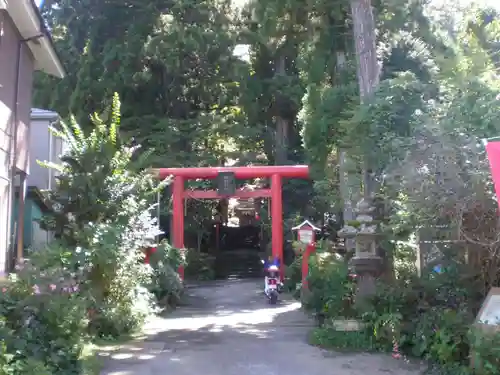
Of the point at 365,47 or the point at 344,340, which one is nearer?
the point at 344,340

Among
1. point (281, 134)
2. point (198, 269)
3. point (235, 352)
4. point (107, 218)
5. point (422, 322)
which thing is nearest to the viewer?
point (422, 322)

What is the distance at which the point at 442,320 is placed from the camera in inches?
311

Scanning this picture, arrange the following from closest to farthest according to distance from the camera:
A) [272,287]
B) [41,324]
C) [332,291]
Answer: [41,324]
[332,291]
[272,287]

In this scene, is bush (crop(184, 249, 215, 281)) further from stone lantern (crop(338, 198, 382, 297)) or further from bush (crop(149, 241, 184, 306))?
stone lantern (crop(338, 198, 382, 297))

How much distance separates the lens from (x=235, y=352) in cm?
904

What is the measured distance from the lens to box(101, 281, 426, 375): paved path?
7.82 m

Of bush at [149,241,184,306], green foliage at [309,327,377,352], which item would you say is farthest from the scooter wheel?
green foliage at [309,327,377,352]

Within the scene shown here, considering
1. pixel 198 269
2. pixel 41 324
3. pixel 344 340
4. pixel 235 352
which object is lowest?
pixel 235 352

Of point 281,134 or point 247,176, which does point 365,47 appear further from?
point 281,134

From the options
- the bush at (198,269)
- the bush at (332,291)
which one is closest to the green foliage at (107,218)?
the bush at (332,291)

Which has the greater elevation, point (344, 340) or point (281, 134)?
point (281, 134)

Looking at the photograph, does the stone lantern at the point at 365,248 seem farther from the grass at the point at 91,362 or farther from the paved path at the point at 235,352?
the grass at the point at 91,362

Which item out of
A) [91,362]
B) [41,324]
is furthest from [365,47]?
[41,324]

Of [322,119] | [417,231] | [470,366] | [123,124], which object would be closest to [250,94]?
[123,124]
